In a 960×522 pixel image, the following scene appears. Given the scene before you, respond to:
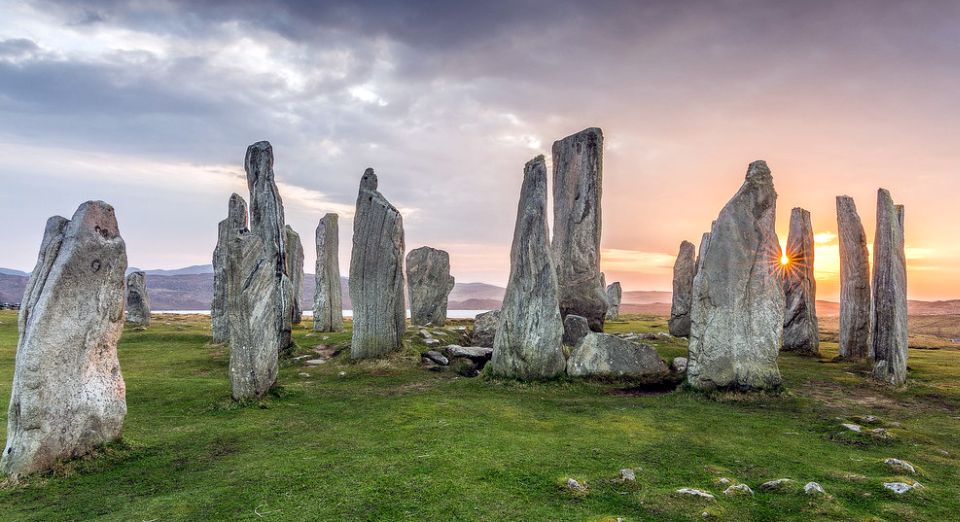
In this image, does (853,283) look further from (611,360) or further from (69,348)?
(69,348)

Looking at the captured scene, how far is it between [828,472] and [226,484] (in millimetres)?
7936

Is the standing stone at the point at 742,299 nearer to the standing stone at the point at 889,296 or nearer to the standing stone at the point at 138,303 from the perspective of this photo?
the standing stone at the point at 889,296

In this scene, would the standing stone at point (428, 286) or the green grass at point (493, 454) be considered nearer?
the green grass at point (493, 454)

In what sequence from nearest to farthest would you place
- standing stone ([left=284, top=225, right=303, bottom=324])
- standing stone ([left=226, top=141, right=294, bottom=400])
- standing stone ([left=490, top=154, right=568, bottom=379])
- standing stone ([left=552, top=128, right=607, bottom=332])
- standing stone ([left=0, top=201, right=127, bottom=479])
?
standing stone ([left=0, top=201, right=127, bottom=479]), standing stone ([left=226, top=141, right=294, bottom=400]), standing stone ([left=490, top=154, right=568, bottom=379]), standing stone ([left=552, top=128, right=607, bottom=332]), standing stone ([left=284, top=225, right=303, bottom=324])

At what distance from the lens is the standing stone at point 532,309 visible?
536 inches

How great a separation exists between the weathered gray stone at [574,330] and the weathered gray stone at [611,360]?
3.11 m

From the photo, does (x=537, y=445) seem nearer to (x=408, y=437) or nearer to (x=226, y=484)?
(x=408, y=437)

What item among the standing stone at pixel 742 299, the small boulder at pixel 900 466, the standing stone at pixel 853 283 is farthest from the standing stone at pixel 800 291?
the small boulder at pixel 900 466

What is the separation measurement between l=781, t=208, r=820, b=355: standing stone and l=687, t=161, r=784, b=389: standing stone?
9.61 metres

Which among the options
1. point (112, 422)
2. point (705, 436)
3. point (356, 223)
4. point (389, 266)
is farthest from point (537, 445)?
point (356, 223)

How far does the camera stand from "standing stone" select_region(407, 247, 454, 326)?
→ 91.4 feet

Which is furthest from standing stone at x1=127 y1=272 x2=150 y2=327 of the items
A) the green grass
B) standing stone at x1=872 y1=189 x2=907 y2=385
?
standing stone at x1=872 y1=189 x2=907 y2=385

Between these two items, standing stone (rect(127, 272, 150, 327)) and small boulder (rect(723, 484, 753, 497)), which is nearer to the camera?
small boulder (rect(723, 484, 753, 497))

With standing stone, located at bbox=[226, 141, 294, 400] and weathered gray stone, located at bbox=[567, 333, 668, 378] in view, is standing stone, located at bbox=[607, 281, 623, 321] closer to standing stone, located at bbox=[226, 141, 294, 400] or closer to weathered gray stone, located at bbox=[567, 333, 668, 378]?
weathered gray stone, located at bbox=[567, 333, 668, 378]
